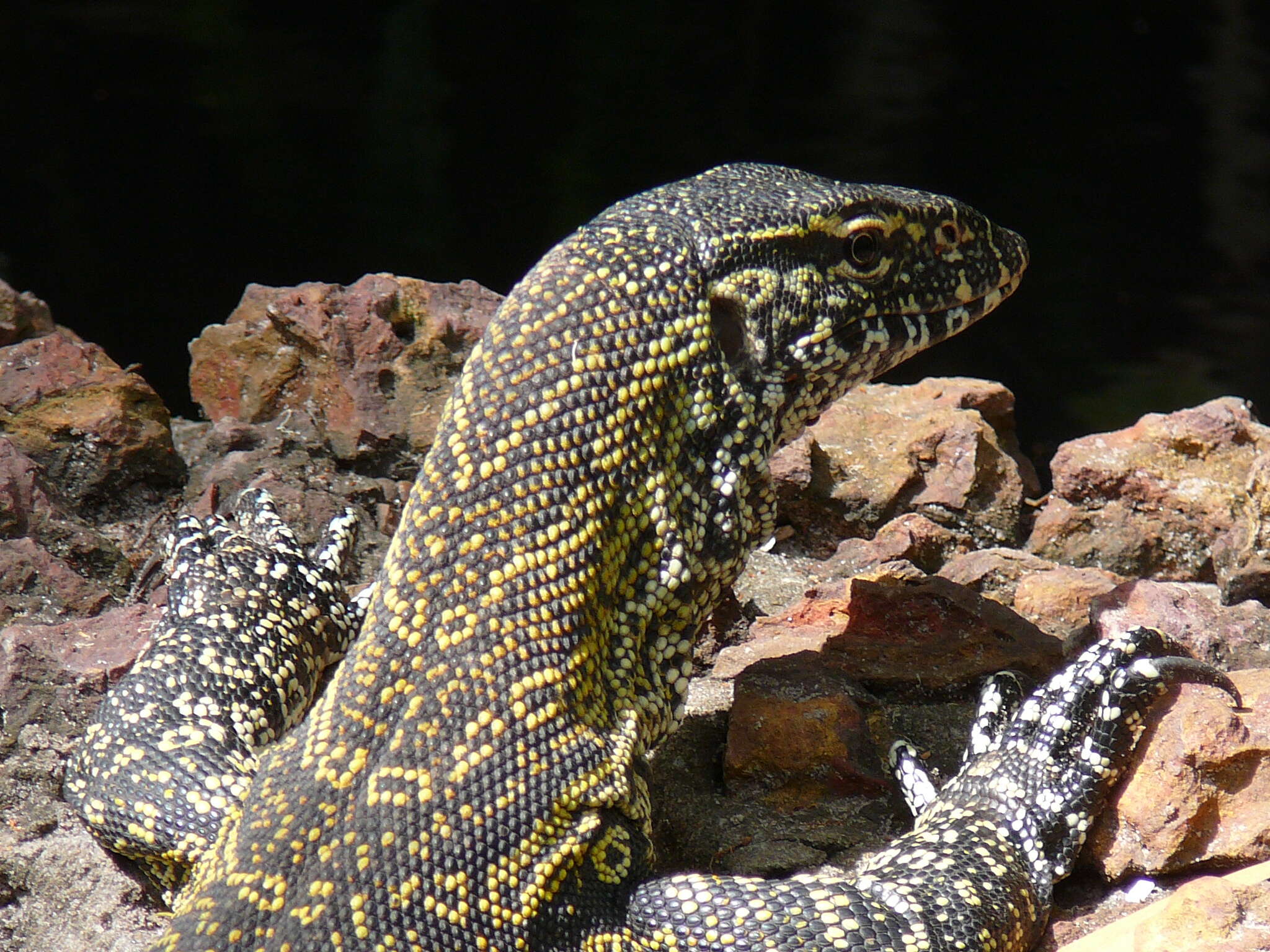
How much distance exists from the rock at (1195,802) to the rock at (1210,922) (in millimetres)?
659

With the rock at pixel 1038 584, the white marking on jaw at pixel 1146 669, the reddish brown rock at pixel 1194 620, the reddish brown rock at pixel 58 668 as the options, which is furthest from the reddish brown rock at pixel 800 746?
the reddish brown rock at pixel 58 668

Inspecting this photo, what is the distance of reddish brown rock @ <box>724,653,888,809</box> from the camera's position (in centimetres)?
462

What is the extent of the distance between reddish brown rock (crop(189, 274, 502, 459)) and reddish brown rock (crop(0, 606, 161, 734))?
1.75 meters

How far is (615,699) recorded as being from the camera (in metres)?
3.92

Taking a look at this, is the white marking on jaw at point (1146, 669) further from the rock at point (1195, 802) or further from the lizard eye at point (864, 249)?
the lizard eye at point (864, 249)

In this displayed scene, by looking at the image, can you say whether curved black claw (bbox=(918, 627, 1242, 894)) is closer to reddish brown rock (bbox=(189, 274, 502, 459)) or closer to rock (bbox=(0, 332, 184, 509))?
reddish brown rock (bbox=(189, 274, 502, 459))

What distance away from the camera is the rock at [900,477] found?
6613 millimetres

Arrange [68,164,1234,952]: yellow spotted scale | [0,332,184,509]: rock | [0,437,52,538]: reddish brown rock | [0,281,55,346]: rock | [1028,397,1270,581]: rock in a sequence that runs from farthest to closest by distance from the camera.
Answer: [0,281,55,346]: rock
[1028,397,1270,581]: rock
[0,332,184,509]: rock
[0,437,52,538]: reddish brown rock
[68,164,1234,952]: yellow spotted scale

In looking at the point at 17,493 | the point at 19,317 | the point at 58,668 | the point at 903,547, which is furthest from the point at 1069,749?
the point at 19,317

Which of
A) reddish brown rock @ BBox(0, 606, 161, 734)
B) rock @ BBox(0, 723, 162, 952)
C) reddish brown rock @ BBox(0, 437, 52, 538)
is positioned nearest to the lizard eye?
reddish brown rock @ BBox(0, 606, 161, 734)

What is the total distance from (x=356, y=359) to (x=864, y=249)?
10.2 ft

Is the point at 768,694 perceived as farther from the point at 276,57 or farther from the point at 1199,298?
the point at 276,57

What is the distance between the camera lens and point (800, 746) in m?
4.62

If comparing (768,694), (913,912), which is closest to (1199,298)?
(768,694)
